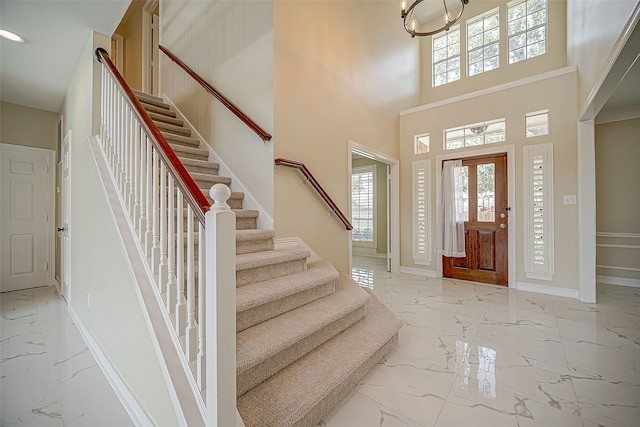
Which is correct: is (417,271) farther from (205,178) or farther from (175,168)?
(175,168)

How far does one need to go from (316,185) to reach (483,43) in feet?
14.6

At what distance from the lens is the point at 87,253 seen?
2.56m

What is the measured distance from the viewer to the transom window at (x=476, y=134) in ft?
14.4

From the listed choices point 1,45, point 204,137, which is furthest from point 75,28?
point 204,137

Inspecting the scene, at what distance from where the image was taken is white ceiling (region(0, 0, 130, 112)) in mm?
2070

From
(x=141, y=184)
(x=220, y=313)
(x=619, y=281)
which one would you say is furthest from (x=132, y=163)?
(x=619, y=281)

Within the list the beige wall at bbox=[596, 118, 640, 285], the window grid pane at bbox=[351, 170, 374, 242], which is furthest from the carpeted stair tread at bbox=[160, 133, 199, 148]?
the beige wall at bbox=[596, 118, 640, 285]

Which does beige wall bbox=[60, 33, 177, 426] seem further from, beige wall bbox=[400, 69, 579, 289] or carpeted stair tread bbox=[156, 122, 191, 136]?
beige wall bbox=[400, 69, 579, 289]

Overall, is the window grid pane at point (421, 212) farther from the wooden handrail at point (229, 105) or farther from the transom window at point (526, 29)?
the wooden handrail at point (229, 105)

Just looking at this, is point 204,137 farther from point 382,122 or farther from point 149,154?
point 382,122

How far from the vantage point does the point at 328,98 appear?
11.8ft

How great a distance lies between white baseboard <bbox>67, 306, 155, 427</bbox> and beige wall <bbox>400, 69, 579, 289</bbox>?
14.5 feet

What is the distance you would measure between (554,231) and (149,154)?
15.6 feet

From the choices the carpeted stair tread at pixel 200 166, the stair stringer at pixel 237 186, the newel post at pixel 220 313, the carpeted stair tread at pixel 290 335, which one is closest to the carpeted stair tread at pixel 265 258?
the carpeted stair tread at pixel 290 335
